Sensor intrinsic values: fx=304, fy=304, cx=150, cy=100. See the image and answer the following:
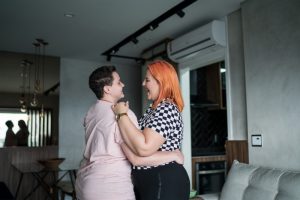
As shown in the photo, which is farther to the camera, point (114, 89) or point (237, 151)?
point (237, 151)

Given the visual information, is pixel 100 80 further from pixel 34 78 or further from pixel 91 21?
pixel 34 78

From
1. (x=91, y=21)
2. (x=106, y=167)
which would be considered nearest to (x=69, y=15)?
(x=91, y=21)

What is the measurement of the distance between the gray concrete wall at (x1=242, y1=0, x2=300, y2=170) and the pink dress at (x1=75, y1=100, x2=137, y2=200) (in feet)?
5.94

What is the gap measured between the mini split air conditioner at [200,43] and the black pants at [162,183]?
7.66 feet

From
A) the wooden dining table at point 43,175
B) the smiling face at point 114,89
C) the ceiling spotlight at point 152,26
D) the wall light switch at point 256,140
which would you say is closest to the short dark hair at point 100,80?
the smiling face at point 114,89

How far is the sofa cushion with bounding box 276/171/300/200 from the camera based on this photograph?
207 cm

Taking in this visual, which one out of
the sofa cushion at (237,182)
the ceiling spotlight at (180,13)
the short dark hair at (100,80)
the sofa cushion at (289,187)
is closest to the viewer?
the short dark hair at (100,80)

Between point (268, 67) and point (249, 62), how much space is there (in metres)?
0.24

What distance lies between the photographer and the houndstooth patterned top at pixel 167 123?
3.94 feet

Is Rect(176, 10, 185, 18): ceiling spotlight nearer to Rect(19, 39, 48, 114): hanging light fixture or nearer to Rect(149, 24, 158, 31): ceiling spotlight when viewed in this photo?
Rect(149, 24, 158, 31): ceiling spotlight

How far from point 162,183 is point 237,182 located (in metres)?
1.58

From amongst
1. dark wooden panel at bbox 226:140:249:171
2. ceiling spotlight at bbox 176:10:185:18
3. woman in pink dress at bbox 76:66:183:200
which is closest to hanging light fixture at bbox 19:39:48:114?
ceiling spotlight at bbox 176:10:185:18

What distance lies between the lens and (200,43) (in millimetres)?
3445

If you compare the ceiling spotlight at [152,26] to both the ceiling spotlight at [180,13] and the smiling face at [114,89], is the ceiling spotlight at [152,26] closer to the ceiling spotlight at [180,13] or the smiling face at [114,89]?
the ceiling spotlight at [180,13]
